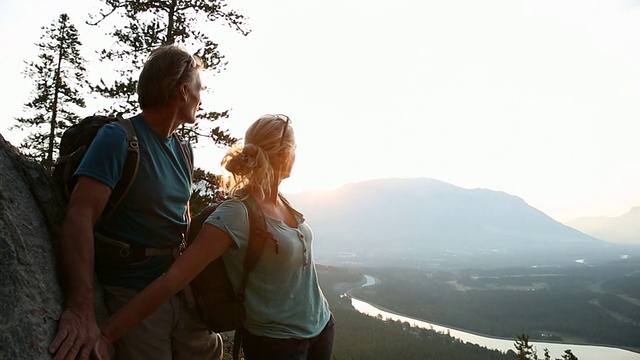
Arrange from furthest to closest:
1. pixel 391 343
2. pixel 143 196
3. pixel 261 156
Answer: pixel 391 343 < pixel 261 156 < pixel 143 196

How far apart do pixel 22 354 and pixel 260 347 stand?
1.26 meters

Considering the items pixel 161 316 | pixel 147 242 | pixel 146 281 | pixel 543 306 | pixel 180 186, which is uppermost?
pixel 180 186

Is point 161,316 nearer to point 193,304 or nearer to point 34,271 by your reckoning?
point 193,304

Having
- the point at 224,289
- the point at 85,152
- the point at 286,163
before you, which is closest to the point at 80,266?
the point at 85,152

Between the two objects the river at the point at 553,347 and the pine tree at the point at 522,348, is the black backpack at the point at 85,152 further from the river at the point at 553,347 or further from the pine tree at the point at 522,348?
the river at the point at 553,347

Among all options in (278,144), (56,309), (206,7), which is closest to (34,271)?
(56,309)

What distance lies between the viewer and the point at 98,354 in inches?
76.9

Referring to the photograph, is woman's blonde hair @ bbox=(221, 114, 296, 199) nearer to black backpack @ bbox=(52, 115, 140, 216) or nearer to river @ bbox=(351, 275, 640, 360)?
black backpack @ bbox=(52, 115, 140, 216)

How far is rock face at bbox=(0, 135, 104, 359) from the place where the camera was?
181cm

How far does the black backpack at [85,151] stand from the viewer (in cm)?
222

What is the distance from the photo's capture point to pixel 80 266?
199 centimetres

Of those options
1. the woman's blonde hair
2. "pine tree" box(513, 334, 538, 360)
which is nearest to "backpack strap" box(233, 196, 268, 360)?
the woman's blonde hair

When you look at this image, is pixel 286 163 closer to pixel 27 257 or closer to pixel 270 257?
pixel 270 257

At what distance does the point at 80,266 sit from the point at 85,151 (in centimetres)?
59
